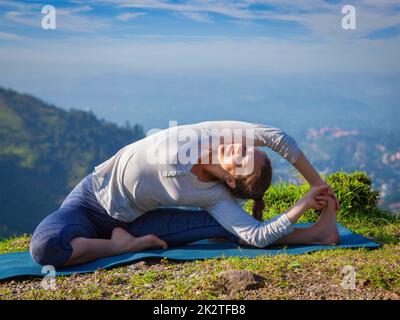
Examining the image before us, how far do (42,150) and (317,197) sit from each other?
57924 millimetres

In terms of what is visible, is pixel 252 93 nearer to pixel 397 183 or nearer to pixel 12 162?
pixel 397 183

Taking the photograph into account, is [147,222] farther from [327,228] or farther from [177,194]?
[327,228]

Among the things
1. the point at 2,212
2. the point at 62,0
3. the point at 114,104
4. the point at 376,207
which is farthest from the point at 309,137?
the point at 376,207

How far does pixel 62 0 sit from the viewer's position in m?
98.7

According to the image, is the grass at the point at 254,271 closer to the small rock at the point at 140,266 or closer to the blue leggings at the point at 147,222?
the small rock at the point at 140,266

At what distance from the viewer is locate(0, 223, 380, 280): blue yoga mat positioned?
4.61 m

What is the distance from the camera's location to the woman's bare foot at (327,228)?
507 cm

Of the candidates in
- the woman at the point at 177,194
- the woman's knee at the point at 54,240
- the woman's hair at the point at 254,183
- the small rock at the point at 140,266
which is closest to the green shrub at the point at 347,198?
the woman at the point at 177,194

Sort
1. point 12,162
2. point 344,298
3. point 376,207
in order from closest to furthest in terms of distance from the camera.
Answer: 1. point 344,298
2. point 376,207
3. point 12,162

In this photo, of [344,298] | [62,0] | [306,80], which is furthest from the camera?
[306,80]

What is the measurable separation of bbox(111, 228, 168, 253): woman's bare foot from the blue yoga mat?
7 centimetres

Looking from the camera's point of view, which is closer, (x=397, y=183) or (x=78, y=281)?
(x=78, y=281)

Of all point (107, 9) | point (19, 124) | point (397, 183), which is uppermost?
point (107, 9)
